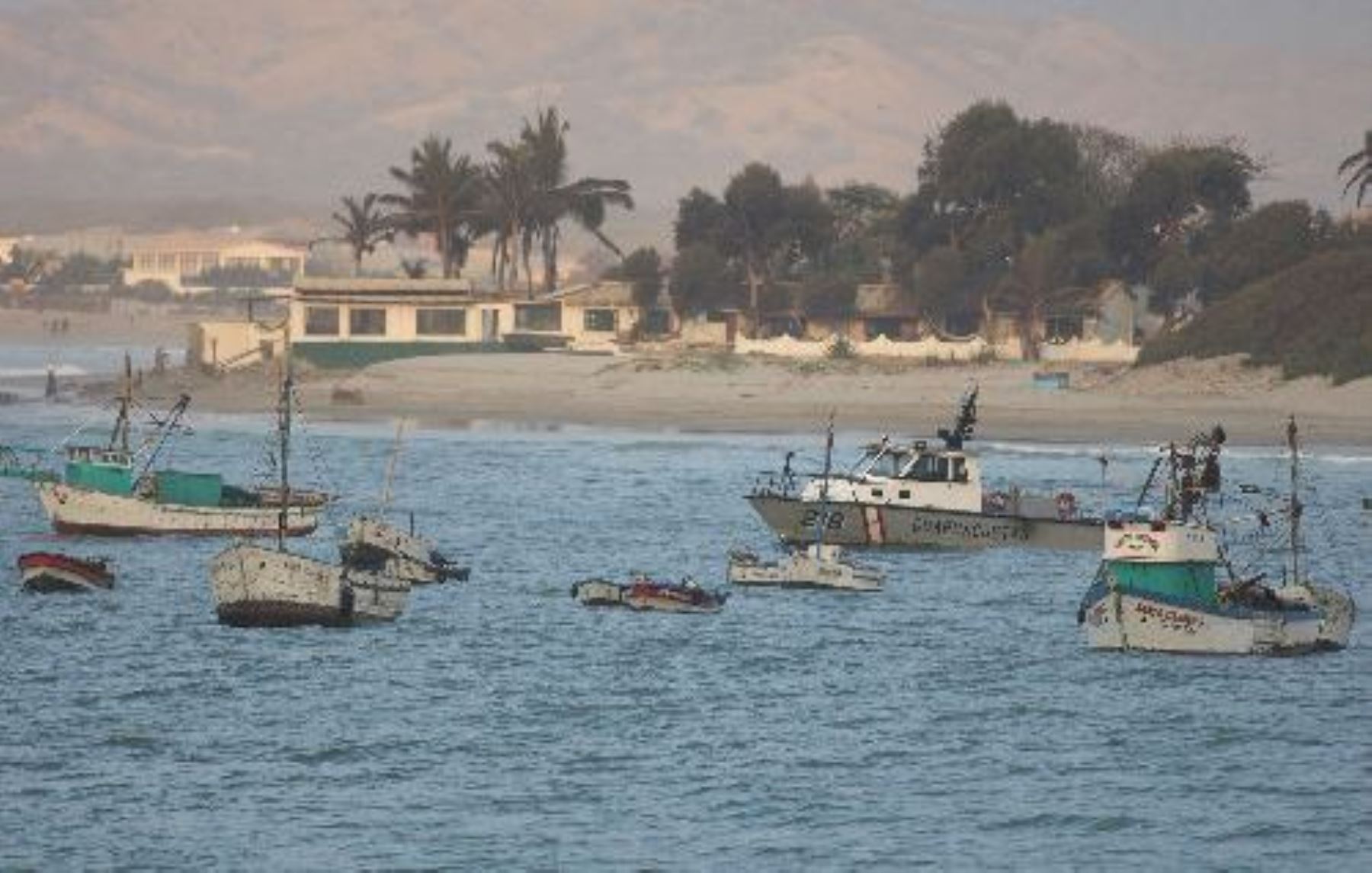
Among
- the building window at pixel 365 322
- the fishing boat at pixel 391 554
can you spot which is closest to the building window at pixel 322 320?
the building window at pixel 365 322

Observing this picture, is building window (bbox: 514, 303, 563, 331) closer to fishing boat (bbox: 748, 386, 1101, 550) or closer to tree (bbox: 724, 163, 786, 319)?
tree (bbox: 724, 163, 786, 319)

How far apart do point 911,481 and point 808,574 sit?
28.0 feet

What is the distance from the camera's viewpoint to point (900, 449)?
88.9 metres

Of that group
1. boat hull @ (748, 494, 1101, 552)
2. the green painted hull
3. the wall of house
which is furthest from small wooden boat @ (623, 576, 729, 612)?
the wall of house

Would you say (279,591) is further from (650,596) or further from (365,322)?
(365,322)

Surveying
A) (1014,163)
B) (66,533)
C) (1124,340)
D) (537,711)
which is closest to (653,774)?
(537,711)

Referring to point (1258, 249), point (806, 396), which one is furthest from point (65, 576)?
point (1258, 249)

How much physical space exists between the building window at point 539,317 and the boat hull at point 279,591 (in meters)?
119

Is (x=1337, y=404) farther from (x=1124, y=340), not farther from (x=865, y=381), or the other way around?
(x=1124, y=340)

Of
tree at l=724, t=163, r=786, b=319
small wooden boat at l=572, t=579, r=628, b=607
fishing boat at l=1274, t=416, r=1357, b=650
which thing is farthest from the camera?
tree at l=724, t=163, r=786, b=319

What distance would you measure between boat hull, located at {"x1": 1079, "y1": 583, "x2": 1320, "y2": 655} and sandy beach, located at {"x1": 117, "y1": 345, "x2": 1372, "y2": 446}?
61.8 metres

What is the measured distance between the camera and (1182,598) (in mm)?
65500

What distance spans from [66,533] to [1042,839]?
5365cm

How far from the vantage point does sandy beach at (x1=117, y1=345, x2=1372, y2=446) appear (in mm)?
137750
